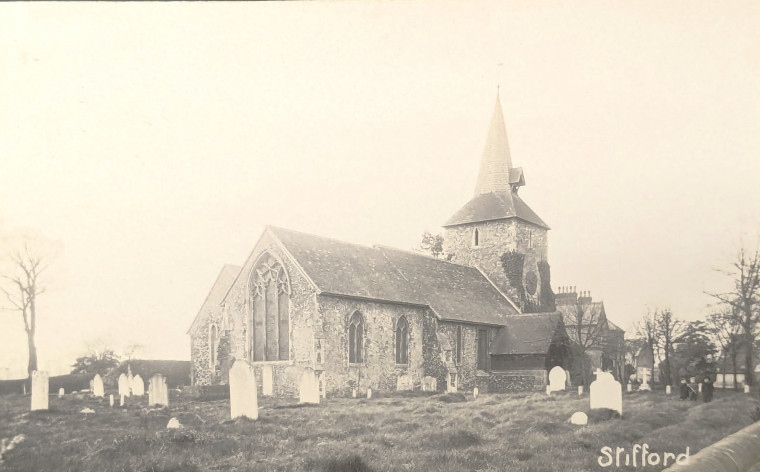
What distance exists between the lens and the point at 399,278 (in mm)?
21531

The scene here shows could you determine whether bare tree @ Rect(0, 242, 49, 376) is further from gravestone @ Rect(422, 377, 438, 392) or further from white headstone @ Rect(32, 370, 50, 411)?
gravestone @ Rect(422, 377, 438, 392)

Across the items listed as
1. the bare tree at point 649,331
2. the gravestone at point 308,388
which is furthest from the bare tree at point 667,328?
the gravestone at point 308,388

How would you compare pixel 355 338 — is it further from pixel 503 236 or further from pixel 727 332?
pixel 503 236

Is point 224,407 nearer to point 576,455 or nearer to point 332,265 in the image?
point 576,455

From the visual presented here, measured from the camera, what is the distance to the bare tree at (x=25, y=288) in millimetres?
7211

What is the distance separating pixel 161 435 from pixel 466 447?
385cm

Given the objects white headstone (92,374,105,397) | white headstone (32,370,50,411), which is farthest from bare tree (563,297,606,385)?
white headstone (32,370,50,411)

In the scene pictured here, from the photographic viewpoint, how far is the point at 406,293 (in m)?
20.9

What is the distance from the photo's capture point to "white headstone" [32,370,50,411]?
712 cm

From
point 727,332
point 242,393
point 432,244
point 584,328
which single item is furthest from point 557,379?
point 432,244

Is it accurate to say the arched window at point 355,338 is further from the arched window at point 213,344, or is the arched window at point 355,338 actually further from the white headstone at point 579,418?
the white headstone at point 579,418

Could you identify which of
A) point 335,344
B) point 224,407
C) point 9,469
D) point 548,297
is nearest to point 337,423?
point 224,407

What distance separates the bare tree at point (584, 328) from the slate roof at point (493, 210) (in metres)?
6.31

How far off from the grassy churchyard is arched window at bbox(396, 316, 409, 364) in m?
8.66
